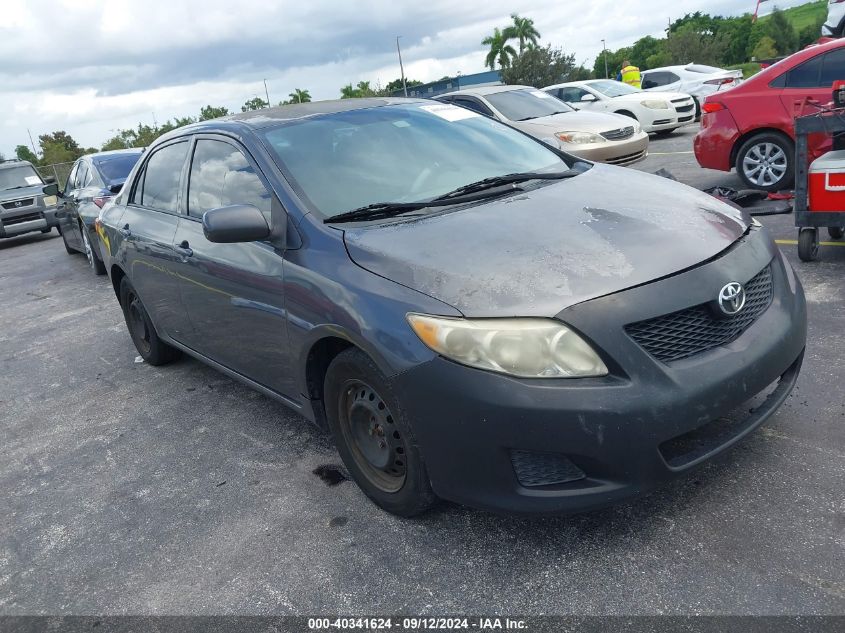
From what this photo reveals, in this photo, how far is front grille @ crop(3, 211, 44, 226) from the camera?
14.7m

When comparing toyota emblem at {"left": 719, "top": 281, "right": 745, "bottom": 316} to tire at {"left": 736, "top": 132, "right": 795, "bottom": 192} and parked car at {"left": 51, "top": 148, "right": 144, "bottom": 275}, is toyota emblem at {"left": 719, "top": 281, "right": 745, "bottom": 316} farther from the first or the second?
parked car at {"left": 51, "top": 148, "right": 144, "bottom": 275}

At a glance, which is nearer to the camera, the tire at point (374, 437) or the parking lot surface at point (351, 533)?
the parking lot surface at point (351, 533)

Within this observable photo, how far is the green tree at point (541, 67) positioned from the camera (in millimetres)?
34281

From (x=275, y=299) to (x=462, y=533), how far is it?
1.29 metres

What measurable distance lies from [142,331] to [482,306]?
148 inches

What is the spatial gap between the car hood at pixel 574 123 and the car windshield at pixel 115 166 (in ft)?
17.4

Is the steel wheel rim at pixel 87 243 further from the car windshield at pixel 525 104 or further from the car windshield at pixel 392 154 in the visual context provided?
the car windshield at pixel 392 154

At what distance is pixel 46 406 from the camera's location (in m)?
4.89

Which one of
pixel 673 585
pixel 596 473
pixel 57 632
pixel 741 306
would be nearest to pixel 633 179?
pixel 741 306

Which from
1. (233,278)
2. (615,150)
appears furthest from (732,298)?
(615,150)

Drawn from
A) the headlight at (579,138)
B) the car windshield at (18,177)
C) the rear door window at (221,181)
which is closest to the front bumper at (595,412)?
the rear door window at (221,181)

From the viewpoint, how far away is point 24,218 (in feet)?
48.6

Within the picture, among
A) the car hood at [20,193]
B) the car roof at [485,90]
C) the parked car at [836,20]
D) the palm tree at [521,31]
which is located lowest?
the car hood at [20,193]

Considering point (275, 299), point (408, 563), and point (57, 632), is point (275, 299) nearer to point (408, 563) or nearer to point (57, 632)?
point (408, 563)
